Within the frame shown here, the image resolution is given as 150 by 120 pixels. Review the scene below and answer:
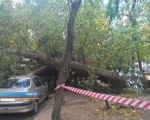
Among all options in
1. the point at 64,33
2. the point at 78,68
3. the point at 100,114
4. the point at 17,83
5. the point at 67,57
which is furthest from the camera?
the point at 78,68

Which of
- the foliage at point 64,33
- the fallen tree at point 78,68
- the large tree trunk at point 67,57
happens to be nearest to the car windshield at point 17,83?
the foliage at point 64,33

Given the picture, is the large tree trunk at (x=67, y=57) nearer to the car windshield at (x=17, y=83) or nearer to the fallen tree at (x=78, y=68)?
the car windshield at (x=17, y=83)

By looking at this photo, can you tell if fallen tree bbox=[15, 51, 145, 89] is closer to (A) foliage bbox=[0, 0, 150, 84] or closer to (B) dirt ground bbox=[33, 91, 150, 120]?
(A) foliage bbox=[0, 0, 150, 84]

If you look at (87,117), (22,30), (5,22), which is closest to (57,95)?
(87,117)

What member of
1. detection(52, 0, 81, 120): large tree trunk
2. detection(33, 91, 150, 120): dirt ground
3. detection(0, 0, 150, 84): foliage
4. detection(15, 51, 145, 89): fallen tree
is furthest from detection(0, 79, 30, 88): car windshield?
detection(15, 51, 145, 89): fallen tree

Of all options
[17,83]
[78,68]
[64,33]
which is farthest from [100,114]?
[78,68]

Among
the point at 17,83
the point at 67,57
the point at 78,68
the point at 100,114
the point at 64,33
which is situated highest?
the point at 64,33

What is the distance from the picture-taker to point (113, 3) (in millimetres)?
2953

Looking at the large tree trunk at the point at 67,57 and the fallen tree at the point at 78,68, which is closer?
the large tree trunk at the point at 67,57

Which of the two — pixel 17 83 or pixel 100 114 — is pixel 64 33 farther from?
pixel 100 114

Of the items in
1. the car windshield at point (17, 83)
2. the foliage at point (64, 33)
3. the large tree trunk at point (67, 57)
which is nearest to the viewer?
the large tree trunk at point (67, 57)

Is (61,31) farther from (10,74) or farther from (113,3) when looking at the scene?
(113,3)

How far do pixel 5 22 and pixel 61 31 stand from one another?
272 centimetres

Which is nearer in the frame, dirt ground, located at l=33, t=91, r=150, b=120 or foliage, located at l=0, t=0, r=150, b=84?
dirt ground, located at l=33, t=91, r=150, b=120
